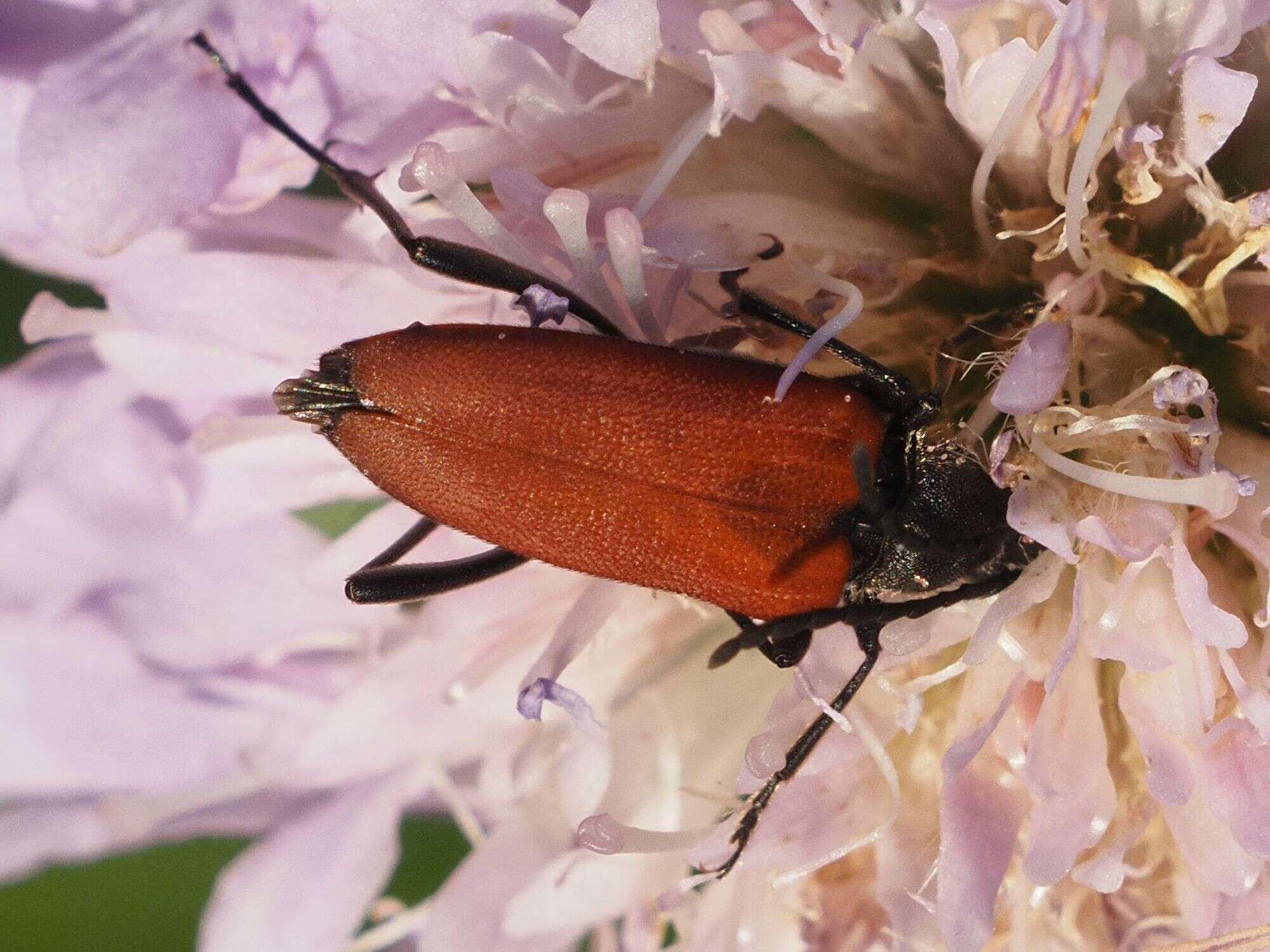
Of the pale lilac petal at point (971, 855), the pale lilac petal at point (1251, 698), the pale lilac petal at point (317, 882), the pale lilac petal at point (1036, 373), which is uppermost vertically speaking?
the pale lilac petal at point (1036, 373)

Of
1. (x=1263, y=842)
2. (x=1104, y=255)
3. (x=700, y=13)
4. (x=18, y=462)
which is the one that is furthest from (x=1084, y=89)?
(x=18, y=462)

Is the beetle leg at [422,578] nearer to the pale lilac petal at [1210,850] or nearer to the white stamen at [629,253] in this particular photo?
the white stamen at [629,253]

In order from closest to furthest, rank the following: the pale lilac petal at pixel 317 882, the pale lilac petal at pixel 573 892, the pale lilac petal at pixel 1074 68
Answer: the pale lilac petal at pixel 1074 68, the pale lilac petal at pixel 573 892, the pale lilac petal at pixel 317 882

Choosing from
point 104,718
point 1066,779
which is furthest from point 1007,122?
point 104,718

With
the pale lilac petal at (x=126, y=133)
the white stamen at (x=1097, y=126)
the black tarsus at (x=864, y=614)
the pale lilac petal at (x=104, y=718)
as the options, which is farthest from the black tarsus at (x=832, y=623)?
the pale lilac petal at (x=104, y=718)

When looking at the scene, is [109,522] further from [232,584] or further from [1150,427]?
[1150,427]

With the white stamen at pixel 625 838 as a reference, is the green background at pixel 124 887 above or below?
below

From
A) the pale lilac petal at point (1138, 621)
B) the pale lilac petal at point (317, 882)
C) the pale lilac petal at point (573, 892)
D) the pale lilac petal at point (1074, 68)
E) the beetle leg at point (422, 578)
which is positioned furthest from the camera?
the pale lilac petal at point (317, 882)

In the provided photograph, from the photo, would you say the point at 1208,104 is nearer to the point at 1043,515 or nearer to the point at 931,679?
the point at 1043,515
